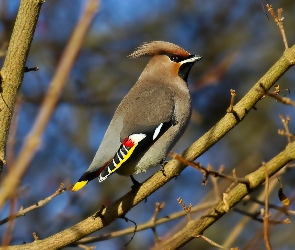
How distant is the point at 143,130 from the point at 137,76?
4.58 m

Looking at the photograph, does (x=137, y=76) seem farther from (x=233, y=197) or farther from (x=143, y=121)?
(x=233, y=197)

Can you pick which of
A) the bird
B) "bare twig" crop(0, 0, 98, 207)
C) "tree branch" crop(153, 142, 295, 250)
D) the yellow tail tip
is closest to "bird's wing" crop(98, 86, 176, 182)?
the bird

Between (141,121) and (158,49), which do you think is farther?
(158,49)

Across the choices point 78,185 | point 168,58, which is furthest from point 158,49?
point 78,185

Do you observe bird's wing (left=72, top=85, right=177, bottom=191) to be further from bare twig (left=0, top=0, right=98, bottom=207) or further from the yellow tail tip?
bare twig (left=0, top=0, right=98, bottom=207)

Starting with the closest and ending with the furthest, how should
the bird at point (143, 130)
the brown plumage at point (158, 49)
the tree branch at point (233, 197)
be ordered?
the tree branch at point (233, 197) < the bird at point (143, 130) < the brown plumage at point (158, 49)

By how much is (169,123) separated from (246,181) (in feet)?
4.93

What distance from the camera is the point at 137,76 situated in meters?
8.41

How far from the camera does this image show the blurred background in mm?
7371

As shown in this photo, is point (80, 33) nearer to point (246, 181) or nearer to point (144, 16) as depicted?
point (246, 181)

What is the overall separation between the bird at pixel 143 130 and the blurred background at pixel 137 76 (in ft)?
8.65

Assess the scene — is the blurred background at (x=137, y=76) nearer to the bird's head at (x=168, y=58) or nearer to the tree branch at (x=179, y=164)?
the bird's head at (x=168, y=58)

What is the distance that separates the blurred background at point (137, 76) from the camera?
7.37 meters

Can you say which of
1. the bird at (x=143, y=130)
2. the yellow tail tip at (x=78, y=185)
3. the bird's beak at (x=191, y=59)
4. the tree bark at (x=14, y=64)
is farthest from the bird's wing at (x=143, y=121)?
the tree bark at (x=14, y=64)
